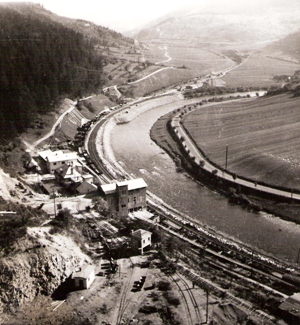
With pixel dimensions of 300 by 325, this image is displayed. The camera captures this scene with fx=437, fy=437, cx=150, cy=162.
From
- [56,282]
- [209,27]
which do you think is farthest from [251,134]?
[209,27]

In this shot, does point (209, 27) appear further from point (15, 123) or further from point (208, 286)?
point (208, 286)

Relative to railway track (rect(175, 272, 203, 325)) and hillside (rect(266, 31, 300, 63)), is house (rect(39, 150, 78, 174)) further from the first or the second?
hillside (rect(266, 31, 300, 63))

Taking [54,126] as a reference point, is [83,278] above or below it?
below

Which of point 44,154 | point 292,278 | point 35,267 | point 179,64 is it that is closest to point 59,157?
point 44,154

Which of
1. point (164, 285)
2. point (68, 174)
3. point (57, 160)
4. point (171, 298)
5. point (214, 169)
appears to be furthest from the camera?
point (214, 169)

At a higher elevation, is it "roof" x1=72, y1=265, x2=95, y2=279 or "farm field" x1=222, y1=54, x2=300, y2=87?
"farm field" x1=222, y1=54, x2=300, y2=87

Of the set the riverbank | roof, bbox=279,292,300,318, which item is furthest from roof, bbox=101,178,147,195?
roof, bbox=279,292,300,318

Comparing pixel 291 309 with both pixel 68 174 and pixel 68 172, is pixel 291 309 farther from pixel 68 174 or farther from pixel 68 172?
pixel 68 172
